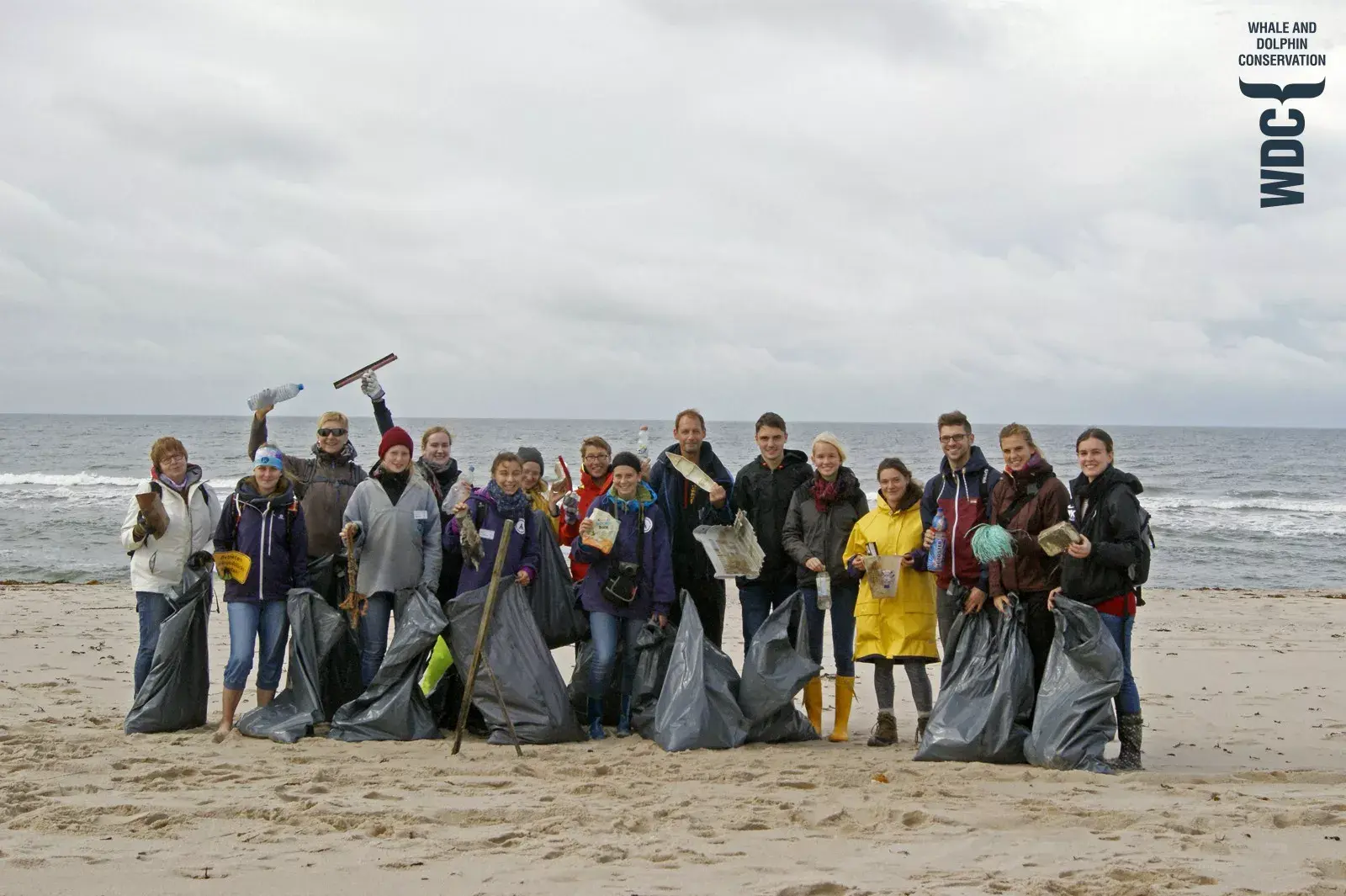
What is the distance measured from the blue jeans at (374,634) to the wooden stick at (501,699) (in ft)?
1.78

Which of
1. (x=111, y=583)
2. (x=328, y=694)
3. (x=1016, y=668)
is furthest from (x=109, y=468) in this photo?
(x=1016, y=668)

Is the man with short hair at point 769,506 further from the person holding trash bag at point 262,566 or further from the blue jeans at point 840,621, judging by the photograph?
the person holding trash bag at point 262,566

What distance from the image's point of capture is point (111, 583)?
39.8 ft

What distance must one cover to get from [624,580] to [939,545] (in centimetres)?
146

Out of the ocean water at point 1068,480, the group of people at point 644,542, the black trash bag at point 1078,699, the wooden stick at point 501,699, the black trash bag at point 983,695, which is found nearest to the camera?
the black trash bag at point 1078,699

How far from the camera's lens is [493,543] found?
5285mm

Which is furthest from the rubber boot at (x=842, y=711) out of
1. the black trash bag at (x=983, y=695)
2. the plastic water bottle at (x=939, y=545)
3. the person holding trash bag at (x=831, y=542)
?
the plastic water bottle at (x=939, y=545)

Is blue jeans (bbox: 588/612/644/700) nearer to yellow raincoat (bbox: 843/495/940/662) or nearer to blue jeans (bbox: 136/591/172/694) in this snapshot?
yellow raincoat (bbox: 843/495/940/662)

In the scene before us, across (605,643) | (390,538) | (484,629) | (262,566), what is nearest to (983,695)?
(605,643)

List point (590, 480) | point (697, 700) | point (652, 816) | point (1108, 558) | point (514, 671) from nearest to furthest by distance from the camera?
point (652, 816), point (1108, 558), point (697, 700), point (514, 671), point (590, 480)

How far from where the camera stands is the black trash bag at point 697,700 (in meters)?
4.96

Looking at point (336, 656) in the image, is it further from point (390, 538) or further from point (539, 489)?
point (539, 489)

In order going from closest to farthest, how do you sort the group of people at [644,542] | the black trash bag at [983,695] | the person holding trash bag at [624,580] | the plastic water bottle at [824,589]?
1. the black trash bag at [983,695]
2. the group of people at [644,542]
3. the plastic water bottle at [824,589]
4. the person holding trash bag at [624,580]

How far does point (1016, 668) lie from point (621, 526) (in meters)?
1.90
